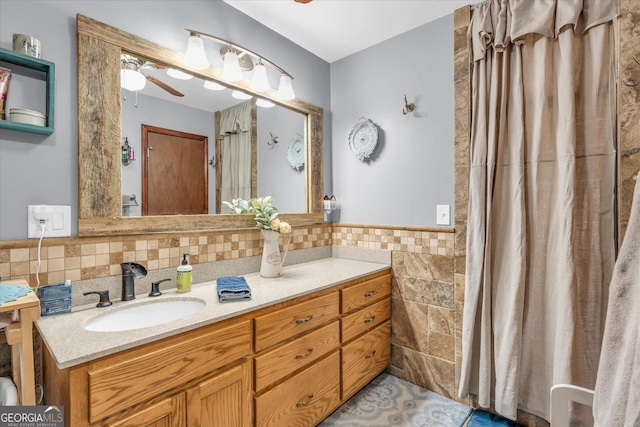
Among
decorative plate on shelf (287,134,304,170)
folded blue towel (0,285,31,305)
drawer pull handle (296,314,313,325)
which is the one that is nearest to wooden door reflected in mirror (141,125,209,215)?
folded blue towel (0,285,31,305)

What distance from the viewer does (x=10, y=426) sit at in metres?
0.94

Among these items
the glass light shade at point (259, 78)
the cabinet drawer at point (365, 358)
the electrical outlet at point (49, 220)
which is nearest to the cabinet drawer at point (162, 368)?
the electrical outlet at point (49, 220)

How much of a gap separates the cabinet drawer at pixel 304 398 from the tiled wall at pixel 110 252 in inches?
31.5

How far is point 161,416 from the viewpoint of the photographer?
3.38 feet

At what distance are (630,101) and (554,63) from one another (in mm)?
511

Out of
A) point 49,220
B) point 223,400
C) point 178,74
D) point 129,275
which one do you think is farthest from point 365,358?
point 178,74

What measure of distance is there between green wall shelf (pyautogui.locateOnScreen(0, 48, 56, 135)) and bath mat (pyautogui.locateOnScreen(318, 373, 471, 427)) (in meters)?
1.97

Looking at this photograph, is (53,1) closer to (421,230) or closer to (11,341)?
(11,341)

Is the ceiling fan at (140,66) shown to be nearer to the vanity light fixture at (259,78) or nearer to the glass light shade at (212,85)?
the glass light shade at (212,85)

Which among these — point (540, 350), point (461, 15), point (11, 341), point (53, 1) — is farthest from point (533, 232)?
point (53, 1)

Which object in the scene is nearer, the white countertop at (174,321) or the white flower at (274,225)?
the white countertop at (174,321)

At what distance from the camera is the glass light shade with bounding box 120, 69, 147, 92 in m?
1.45

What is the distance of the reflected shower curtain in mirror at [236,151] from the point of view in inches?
73.8

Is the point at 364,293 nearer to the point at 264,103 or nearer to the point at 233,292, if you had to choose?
the point at 233,292
